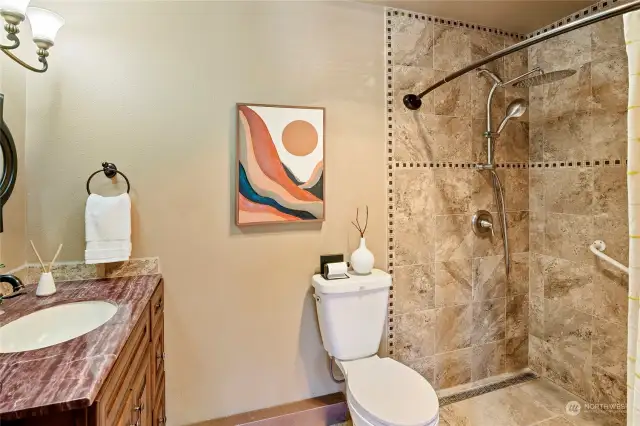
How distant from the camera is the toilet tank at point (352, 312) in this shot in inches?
67.2

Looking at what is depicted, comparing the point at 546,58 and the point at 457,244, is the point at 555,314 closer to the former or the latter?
the point at 457,244

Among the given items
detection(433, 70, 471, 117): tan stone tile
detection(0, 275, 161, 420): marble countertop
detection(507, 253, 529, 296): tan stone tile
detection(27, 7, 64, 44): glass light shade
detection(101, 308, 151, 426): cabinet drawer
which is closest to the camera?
detection(0, 275, 161, 420): marble countertop

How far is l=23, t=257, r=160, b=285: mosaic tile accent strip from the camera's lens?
4.85 ft

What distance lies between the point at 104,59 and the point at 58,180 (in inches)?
23.5

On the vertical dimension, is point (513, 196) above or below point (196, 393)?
above

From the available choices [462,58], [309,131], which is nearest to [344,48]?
[309,131]

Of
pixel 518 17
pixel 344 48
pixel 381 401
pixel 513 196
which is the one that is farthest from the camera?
pixel 513 196

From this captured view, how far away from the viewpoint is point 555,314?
214 centimetres

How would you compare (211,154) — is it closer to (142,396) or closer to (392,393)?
(142,396)

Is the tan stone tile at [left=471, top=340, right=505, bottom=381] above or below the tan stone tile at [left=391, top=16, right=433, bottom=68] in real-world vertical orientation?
below

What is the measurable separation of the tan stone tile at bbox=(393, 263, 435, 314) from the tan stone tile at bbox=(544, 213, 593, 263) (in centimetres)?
83

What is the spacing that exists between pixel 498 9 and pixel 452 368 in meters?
2.22

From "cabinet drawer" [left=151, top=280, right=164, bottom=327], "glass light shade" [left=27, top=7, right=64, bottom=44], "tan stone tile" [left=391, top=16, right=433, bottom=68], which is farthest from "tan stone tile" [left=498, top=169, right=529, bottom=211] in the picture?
"glass light shade" [left=27, top=7, right=64, bottom=44]

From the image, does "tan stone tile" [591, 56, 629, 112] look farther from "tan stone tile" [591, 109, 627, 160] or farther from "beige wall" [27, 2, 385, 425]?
"beige wall" [27, 2, 385, 425]
